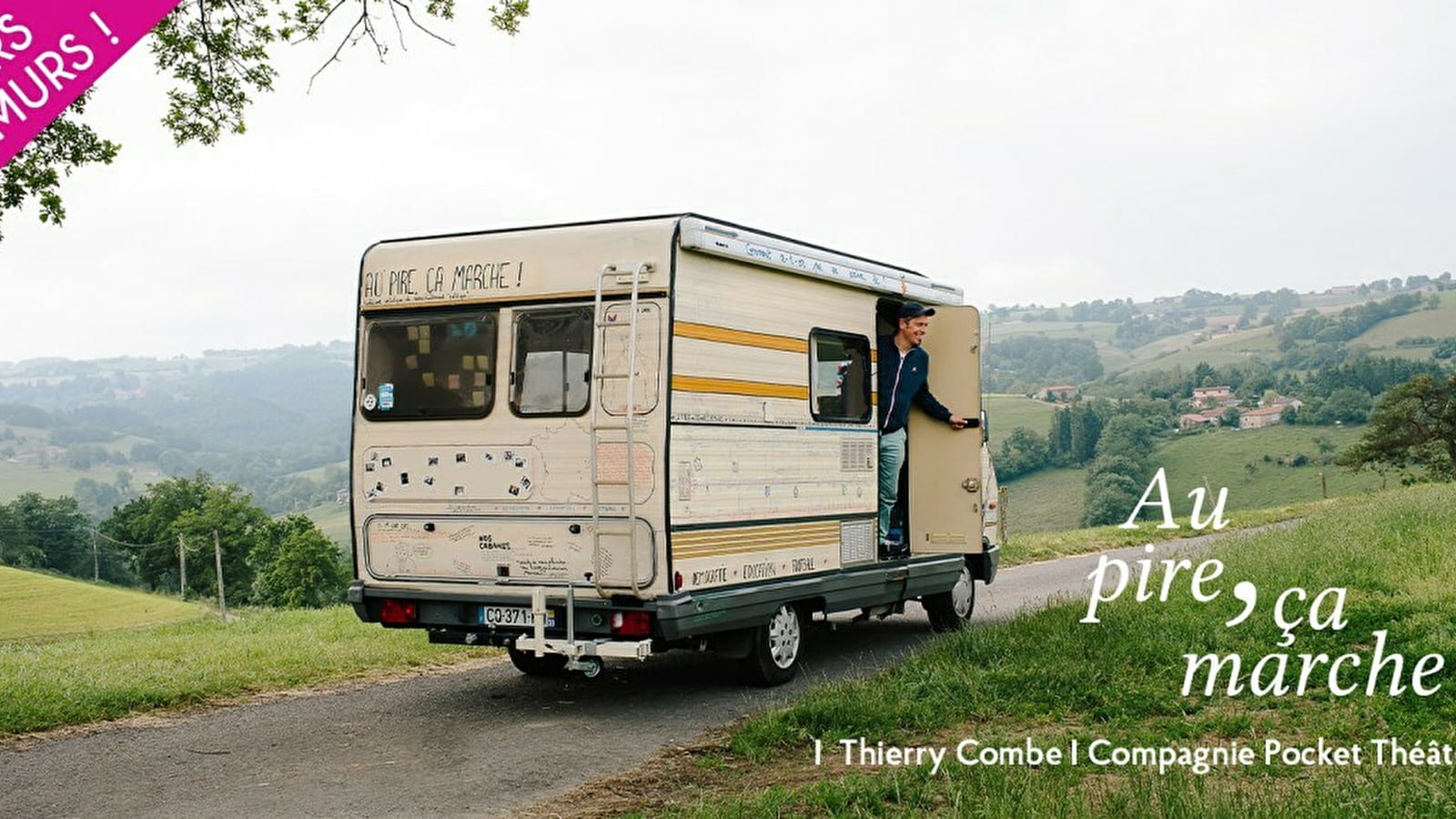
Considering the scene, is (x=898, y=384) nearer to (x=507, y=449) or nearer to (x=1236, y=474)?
(x=507, y=449)

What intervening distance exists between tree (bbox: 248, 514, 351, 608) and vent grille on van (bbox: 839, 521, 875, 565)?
50499mm

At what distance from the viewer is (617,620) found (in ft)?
27.4

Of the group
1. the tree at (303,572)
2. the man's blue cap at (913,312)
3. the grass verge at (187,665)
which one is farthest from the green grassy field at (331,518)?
the man's blue cap at (913,312)

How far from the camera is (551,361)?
8664mm

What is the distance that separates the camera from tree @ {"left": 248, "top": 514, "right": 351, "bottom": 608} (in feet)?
195

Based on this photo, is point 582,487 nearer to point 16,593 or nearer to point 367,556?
point 367,556

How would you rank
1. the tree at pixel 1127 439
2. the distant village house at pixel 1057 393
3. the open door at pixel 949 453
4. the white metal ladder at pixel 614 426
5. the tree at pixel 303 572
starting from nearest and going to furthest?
the white metal ladder at pixel 614 426 → the open door at pixel 949 453 → the tree at pixel 303 572 → the tree at pixel 1127 439 → the distant village house at pixel 1057 393

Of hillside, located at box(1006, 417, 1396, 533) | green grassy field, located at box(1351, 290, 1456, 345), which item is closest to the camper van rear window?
hillside, located at box(1006, 417, 1396, 533)

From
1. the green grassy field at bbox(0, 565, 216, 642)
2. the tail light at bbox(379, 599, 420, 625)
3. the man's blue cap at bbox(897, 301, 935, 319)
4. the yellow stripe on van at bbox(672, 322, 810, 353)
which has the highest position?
the man's blue cap at bbox(897, 301, 935, 319)

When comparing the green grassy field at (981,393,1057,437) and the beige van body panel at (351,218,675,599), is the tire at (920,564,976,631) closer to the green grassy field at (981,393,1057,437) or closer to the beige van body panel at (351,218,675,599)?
the beige van body panel at (351,218,675,599)

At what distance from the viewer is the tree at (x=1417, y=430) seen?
187 feet

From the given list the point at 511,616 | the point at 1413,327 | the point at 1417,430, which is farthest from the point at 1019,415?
the point at 511,616

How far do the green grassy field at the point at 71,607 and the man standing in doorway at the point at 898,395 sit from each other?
4813 centimetres

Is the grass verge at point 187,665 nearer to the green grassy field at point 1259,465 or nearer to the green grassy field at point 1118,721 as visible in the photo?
the green grassy field at point 1118,721
